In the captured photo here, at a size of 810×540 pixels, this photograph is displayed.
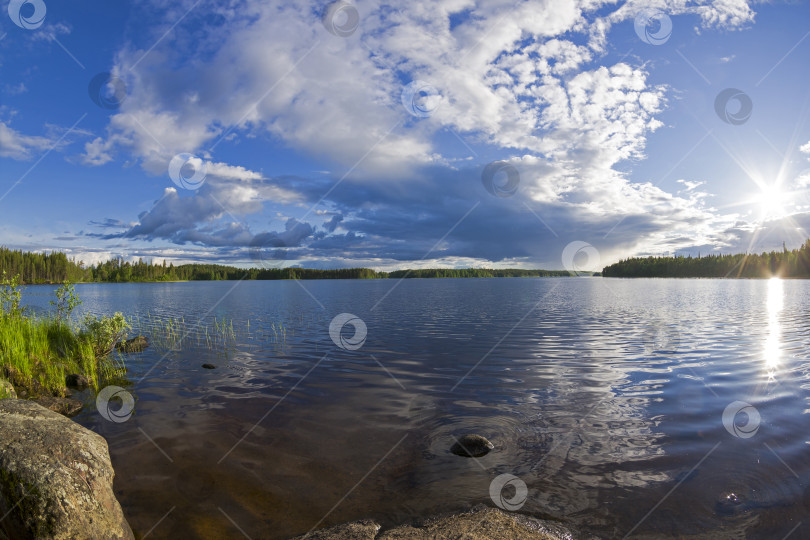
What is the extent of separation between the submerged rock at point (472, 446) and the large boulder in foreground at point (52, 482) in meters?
8.34

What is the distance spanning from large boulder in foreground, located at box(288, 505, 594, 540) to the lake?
1.85 ft

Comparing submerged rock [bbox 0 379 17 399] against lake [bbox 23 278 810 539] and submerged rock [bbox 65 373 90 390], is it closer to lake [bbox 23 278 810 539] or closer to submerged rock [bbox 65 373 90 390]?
lake [bbox 23 278 810 539]

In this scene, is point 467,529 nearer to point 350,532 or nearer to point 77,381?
point 350,532

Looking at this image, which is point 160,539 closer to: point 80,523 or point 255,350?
point 80,523

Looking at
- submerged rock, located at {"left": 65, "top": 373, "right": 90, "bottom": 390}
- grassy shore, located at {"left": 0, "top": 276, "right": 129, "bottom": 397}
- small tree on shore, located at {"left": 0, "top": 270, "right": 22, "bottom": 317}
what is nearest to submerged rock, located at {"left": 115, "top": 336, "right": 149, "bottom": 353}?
grassy shore, located at {"left": 0, "top": 276, "right": 129, "bottom": 397}

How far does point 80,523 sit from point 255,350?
21.6m

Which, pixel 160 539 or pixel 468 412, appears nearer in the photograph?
pixel 160 539

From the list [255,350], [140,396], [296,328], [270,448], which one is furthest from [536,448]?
[296,328]

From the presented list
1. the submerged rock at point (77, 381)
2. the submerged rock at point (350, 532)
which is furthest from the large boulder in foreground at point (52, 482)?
the submerged rock at point (77, 381)

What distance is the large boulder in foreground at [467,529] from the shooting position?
7492mm

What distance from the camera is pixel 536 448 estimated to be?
39.9 ft

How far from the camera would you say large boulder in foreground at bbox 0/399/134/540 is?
22.8ft

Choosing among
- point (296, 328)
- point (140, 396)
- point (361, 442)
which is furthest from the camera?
point (296, 328)

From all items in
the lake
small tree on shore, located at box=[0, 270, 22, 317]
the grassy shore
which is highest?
small tree on shore, located at box=[0, 270, 22, 317]
